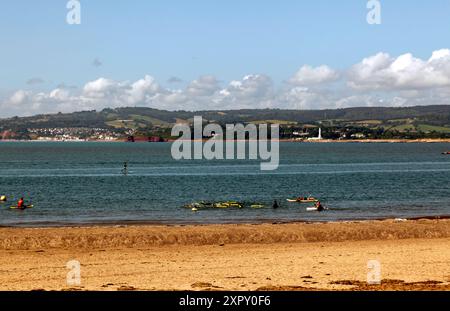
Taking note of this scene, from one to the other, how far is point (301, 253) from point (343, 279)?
7361 millimetres

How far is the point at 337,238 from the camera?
3859 centimetres

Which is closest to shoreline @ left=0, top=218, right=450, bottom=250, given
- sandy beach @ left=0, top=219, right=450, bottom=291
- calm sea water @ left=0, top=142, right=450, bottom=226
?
sandy beach @ left=0, top=219, right=450, bottom=291

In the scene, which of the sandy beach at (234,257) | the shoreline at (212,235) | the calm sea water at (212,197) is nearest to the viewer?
the sandy beach at (234,257)

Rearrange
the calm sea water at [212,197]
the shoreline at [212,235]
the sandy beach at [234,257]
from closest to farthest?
the sandy beach at [234,257]
the shoreline at [212,235]
the calm sea water at [212,197]

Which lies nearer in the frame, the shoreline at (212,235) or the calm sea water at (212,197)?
the shoreline at (212,235)

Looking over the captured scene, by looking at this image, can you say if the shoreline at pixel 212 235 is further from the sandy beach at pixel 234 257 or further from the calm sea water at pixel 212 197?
the calm sea water at pixel 212 197

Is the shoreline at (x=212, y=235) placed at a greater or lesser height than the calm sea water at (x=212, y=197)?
greater

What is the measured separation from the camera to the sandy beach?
23891 millimetres

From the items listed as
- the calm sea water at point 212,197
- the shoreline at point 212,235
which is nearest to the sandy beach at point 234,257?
the shoreline at point 212,235

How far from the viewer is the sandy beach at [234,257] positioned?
23891mm

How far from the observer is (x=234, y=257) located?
30.7m

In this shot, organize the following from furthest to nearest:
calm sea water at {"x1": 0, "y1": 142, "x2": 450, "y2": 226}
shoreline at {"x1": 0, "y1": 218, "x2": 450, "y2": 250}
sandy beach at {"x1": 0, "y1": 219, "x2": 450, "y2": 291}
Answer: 1. calm sea water at {"x1": 0, "y1": 142, "x2": 450, "y2": 226}
2. shoreline at {"x1": 0, "y1": 218, "x2": 450, "y2": 250}
3. sandy beach at {"x1": 0, "y1": 219, "x2": 450, "y2": 291}

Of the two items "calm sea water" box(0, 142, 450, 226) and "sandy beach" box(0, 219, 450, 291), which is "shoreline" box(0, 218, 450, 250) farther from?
"calm sea water" box(0, 142, 450, 226)
